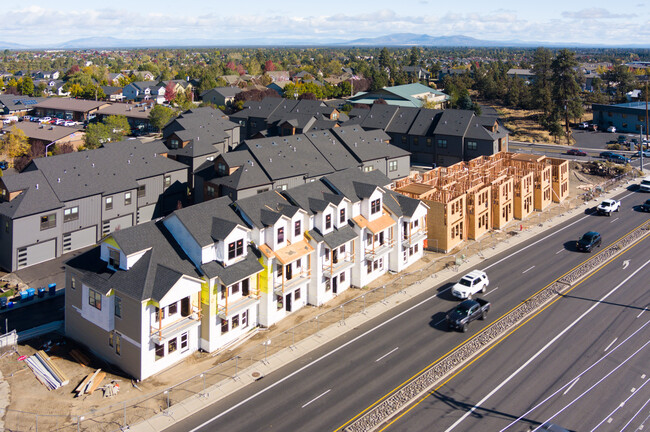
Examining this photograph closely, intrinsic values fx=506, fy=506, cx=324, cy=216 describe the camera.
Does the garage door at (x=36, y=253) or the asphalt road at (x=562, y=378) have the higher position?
the garage door at (x=36, y=253)

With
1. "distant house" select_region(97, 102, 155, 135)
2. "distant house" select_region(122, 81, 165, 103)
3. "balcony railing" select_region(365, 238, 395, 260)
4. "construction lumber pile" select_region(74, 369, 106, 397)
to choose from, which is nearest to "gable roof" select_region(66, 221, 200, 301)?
"construction lumber pile" select_region(74, 369, 106, 397)

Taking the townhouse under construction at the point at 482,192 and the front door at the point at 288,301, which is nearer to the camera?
the front door at the point at 288,301

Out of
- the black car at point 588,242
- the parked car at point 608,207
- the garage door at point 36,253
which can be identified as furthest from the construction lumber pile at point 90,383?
the parked car at point 608,207

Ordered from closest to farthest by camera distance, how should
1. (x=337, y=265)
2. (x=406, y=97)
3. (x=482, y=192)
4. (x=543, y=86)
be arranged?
1. (x=337, y=265)
2. (x=482, y=192)
3. (x=543, y=86)
4. (x=406, y=97)

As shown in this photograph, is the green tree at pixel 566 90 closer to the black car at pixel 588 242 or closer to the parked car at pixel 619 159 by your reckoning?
the parked car at pixel 619 159

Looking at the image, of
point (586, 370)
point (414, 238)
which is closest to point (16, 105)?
point (414, 238)

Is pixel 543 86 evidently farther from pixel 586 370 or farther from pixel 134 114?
pixel 586 370

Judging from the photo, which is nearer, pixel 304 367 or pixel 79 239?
pixel 304 367
